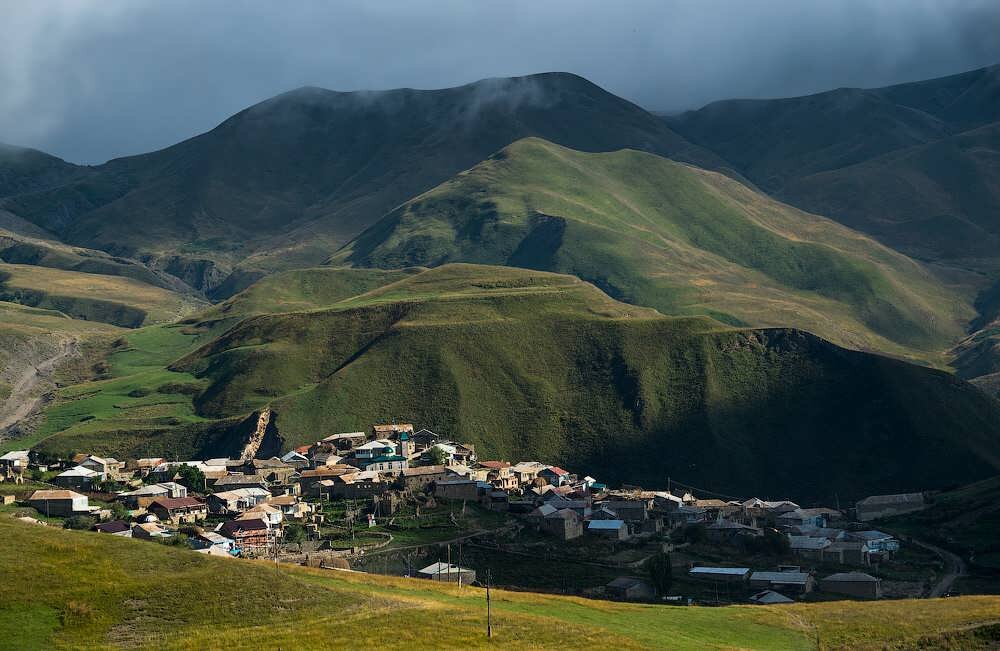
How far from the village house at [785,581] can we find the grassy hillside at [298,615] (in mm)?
36545

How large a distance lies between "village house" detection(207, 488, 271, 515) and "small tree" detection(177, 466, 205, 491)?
9.93 meters

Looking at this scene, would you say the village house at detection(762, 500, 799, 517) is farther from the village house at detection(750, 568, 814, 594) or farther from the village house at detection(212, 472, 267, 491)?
the village house at detection(212, 472, 267, 491)

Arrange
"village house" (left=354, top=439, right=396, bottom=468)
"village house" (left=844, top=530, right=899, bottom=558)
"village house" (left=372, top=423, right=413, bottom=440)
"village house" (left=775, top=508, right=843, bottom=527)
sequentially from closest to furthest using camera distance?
"village house" (left=844, top=530, right=899, bottom=558), "village house" (left=775, top=508, right=843, bottom=527), "village house" (left=354, top=439, right=396, bottom=468), "village house" (left=372, top=423, right=413, bottom=440)

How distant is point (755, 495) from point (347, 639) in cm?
13221

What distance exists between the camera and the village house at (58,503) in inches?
4422

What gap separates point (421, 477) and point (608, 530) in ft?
76.1

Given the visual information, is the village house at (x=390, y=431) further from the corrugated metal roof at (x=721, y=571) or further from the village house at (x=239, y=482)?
the corrugated metal roof at (x=721, y=571)

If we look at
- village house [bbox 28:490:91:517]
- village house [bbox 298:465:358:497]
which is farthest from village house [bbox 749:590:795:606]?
village house [bbox 28:490:91:517]

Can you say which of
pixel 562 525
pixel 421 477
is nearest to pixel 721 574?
pixel 562 525

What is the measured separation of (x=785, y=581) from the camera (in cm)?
11525

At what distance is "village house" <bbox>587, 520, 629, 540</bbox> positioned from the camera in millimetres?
133500

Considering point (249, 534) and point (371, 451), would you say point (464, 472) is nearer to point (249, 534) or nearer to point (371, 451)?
point (371, 451)

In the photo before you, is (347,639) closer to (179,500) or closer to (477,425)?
(179,500)

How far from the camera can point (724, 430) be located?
199875 mm
